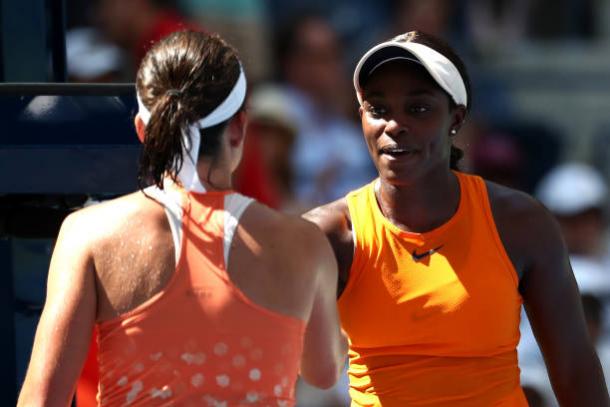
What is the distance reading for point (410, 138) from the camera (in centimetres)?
306

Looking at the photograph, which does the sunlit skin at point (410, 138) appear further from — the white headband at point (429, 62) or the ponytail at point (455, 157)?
the ponytail at point (455, 157)

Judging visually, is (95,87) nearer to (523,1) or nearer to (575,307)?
(575,307)

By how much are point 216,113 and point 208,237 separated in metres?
0.23

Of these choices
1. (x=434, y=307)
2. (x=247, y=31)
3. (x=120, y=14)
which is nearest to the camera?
(x=434, y=307)

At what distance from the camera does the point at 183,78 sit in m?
2.52

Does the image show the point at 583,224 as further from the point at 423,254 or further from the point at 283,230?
the point at 283,230

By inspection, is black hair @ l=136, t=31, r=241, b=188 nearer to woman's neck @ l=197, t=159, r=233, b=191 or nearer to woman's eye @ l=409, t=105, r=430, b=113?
woman's neck @ l=197, t=159, r=233, b=191

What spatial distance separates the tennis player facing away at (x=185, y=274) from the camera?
2461 mm

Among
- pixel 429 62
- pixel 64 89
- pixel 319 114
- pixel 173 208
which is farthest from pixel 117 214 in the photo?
pixel 319 114

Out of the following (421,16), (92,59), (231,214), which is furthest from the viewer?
(421,16)

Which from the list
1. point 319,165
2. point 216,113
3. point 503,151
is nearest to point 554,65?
point 503,151

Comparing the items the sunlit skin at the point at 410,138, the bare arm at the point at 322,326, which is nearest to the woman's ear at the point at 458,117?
the sunlit skin at the point at 410,138

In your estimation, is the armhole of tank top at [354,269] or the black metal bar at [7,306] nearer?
the armhole of tank top at [354,269]

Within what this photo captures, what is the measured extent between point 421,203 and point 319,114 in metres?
4.14
